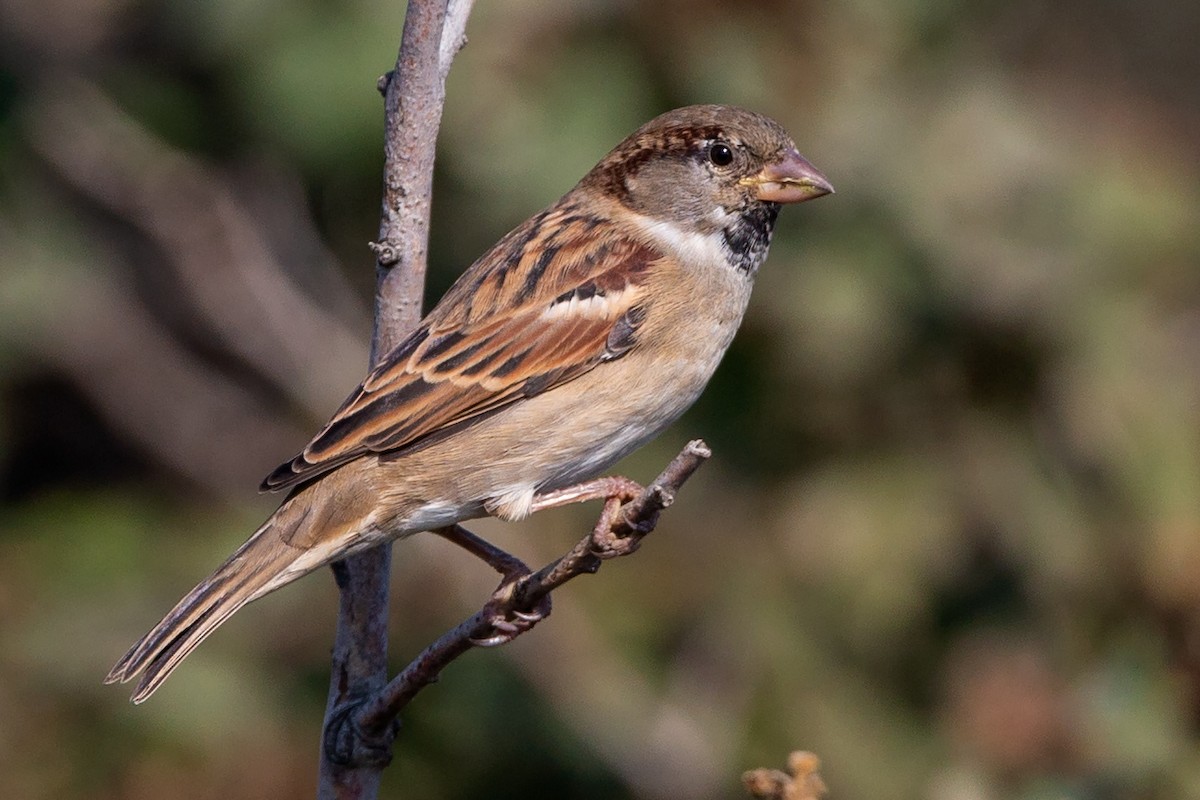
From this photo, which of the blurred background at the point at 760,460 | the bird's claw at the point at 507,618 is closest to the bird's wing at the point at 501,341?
the bird's claw at the point at 507,618

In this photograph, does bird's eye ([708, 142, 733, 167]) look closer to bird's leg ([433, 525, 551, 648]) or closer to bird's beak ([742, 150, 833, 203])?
bird's beak ([742, 150, 833, 203])

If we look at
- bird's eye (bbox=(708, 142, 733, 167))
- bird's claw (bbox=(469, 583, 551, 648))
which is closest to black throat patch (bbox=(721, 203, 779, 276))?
bird's eye (bbox=(708, 142, 733, 167))

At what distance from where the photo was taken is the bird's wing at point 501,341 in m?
3.39

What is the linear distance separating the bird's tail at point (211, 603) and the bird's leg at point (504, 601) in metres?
0.41

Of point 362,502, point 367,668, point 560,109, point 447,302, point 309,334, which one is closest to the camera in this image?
point 367,668

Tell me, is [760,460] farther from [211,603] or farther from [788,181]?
[211,603]

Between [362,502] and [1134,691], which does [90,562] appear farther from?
[1134,691]

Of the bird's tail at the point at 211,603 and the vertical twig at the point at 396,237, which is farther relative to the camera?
the bird's tail at the point at 211,603

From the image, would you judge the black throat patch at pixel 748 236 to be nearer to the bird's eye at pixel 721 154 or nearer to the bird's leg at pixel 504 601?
the bird's eye at pixel 721 154

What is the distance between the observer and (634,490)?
318cm

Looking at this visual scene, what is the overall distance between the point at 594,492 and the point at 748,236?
860mm

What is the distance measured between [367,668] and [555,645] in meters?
1.92

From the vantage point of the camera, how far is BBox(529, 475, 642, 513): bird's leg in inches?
125

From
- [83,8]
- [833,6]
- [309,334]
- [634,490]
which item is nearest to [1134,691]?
[634,490]
